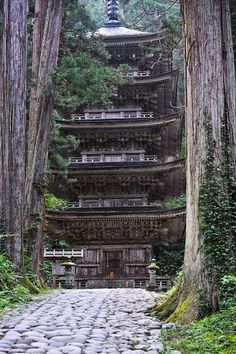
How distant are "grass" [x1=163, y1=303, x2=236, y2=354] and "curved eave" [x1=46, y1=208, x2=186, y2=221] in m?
14.4

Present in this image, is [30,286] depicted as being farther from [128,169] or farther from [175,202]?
[175,202]

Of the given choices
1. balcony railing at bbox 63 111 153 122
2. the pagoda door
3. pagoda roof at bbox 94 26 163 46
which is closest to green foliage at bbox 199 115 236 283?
the pagoda door

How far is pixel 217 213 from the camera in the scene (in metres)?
5.31

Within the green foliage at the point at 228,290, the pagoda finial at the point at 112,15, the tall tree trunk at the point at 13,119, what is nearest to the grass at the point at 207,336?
the green foliage at the point at 228,290

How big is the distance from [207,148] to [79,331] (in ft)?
8.26

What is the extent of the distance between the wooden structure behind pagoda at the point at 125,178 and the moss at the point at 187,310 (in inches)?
532

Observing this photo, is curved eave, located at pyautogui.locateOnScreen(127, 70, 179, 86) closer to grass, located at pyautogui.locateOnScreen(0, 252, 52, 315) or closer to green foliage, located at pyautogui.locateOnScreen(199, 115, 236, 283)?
grass, located at pyautogui.locateOnScreen(0, 252, 52, 315)

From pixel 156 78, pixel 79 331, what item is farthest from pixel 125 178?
pixel 79 331

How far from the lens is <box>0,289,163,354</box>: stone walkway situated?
405 cm

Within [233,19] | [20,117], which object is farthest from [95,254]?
[233,19]

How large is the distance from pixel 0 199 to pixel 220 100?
567 centimetres

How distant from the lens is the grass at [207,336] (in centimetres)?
386

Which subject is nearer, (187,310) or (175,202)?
(187,310)

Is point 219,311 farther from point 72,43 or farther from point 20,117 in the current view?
point 72,43
